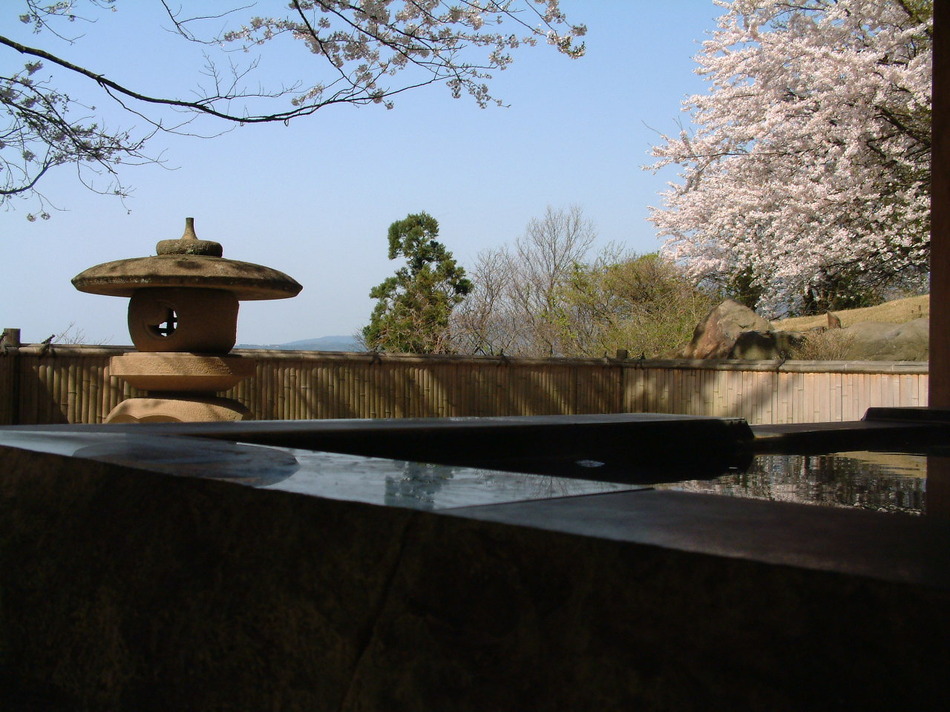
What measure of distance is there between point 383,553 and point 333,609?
95 mm

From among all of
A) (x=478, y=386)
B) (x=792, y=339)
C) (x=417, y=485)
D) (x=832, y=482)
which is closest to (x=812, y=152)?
(x=792, y=339)

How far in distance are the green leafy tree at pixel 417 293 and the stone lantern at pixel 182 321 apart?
33.1ft

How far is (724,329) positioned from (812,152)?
9.33ft

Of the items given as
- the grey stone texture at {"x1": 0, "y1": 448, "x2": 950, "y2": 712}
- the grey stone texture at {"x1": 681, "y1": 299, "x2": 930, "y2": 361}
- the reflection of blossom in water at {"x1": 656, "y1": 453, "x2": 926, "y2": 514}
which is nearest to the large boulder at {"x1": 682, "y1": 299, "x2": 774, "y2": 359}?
the grey stone texture at {"x1": 681, "y1": 299, "x2": 930, "y2": 361}

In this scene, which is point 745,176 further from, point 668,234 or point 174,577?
point 174,577

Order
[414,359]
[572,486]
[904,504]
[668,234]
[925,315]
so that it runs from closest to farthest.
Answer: [572,486]
[904,504]
[414,359]
[925,315]
[668,234]

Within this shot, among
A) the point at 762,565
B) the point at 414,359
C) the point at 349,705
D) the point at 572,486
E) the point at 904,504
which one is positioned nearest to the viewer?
the point at 762,565

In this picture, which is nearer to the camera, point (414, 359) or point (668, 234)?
point (414, 359)

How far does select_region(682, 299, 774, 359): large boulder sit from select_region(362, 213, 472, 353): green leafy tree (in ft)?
17.3

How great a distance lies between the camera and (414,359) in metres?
8.79

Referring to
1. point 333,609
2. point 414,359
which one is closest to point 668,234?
point 414,359

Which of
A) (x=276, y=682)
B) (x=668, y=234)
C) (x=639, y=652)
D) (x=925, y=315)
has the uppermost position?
(x=668, y=234)

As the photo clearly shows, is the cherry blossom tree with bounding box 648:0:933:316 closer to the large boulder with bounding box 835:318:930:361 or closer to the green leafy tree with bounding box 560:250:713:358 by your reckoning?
the green leafy tree with bounding box 560:250:713:358

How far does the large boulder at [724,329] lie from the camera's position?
38.3 feet
